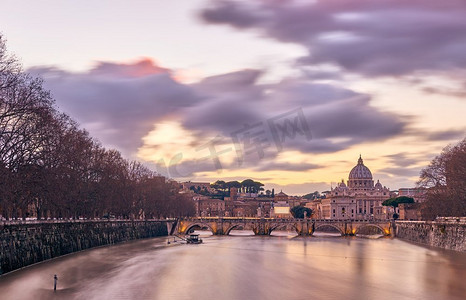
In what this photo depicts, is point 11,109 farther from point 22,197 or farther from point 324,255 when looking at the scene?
point 324,255

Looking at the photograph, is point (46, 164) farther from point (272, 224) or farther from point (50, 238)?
point (272, 224)

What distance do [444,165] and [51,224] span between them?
7138cm

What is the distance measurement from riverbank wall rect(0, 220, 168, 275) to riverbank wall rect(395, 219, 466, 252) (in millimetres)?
59543

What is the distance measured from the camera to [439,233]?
119 m

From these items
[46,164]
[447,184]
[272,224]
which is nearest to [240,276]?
[46,164]

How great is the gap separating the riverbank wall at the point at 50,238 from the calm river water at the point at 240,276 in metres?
1.50

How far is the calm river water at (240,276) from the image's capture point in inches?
2299

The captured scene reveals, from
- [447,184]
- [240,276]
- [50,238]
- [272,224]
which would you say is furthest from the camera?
[272,224]

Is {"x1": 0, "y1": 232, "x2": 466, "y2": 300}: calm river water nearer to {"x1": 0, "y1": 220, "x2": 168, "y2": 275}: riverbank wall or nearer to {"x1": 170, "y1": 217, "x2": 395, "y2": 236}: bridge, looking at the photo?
{"x1": 0, "y1": 220, "x2": 168, "y2": 275}: riverbank wall

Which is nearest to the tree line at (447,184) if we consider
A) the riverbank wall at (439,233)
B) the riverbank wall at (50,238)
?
the riverbank wall at (439,233)

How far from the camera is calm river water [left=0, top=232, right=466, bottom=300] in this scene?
192 feet

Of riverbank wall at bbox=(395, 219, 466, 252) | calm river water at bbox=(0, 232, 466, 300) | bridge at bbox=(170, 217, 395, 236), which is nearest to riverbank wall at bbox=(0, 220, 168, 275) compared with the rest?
calm river water at bbox=(0, 232, 466, 300)

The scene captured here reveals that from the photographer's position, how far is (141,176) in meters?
163

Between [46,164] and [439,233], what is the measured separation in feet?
246
